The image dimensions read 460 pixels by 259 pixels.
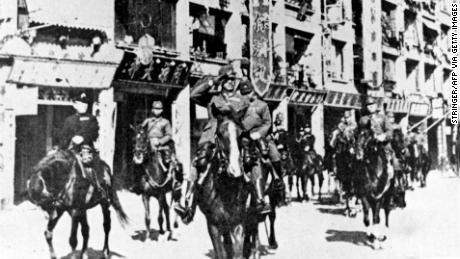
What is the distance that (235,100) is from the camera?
4574 mm

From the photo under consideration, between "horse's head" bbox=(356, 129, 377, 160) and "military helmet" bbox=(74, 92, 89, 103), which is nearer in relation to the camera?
"military helmet" bbox=(74, 92, 89, 103)

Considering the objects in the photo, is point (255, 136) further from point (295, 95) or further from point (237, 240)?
point (295, 95)

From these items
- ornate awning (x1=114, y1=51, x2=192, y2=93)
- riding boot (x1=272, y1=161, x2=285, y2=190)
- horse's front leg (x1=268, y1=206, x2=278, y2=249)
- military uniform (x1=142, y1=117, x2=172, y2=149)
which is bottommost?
horse's front leg (x1=268, y1=206, x2=278, y2=249)

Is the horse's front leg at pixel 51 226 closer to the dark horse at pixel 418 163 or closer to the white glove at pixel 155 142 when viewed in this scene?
the white glove at pixel 155 142

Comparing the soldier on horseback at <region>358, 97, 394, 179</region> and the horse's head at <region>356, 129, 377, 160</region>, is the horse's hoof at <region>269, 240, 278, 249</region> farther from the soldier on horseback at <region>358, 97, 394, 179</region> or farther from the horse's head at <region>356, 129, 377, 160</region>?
the soldier on horseback at <region>358, 97, 394, 179</region>

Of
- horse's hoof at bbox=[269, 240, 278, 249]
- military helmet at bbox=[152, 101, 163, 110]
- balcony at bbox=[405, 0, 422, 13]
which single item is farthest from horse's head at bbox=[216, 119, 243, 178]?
balcony at bbox=[405, 0, 422, 13]

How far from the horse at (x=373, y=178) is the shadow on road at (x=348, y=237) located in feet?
0.54

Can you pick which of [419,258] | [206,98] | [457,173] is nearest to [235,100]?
[206,98]

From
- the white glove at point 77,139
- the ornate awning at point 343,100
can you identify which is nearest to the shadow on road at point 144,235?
the white glove at point 77,139

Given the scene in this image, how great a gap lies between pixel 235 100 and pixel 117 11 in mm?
1506

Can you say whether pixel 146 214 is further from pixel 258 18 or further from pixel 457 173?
pixel 457 173

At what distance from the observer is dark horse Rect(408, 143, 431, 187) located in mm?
7125

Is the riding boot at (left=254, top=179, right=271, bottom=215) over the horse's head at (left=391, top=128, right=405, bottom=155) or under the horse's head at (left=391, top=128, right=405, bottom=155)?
under

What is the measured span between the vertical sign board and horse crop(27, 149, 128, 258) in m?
2.10
